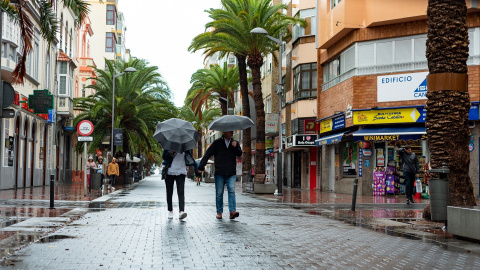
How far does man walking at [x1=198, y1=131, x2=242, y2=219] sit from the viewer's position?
1324 centimetres

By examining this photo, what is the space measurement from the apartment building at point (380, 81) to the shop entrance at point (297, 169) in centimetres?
1132

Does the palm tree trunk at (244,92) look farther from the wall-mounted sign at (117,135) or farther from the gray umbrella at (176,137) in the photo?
the gray umbrella at (176,137)

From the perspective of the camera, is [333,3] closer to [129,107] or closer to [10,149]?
[10,149]

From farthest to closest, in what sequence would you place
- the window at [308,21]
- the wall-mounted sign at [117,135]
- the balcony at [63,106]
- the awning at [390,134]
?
the balcony at [63,106]
the wall-mounted sign at [117,135]
the window at [308,21]
the awning at [390,134]

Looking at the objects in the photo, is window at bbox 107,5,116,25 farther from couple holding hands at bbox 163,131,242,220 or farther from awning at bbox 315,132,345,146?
couple holding hands at bbox 163,131,242,220

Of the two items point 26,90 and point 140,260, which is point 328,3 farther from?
point 140,260

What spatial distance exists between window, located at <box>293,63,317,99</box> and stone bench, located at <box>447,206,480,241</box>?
99.2 feet

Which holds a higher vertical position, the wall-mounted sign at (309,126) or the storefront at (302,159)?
the wall-mounted sign at (309,126)

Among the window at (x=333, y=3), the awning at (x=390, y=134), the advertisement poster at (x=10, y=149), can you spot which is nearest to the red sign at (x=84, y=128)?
the advertisement poster at (x=10, y=149)

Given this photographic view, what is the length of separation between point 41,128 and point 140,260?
3535 cm

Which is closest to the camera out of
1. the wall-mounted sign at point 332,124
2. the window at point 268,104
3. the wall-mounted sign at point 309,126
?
the wall-mounted sign at point 332,124

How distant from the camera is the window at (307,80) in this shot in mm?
40094

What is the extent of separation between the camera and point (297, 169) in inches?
1811

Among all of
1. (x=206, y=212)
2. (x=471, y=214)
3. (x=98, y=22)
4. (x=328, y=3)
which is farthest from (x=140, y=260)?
(x=98, y=22)
